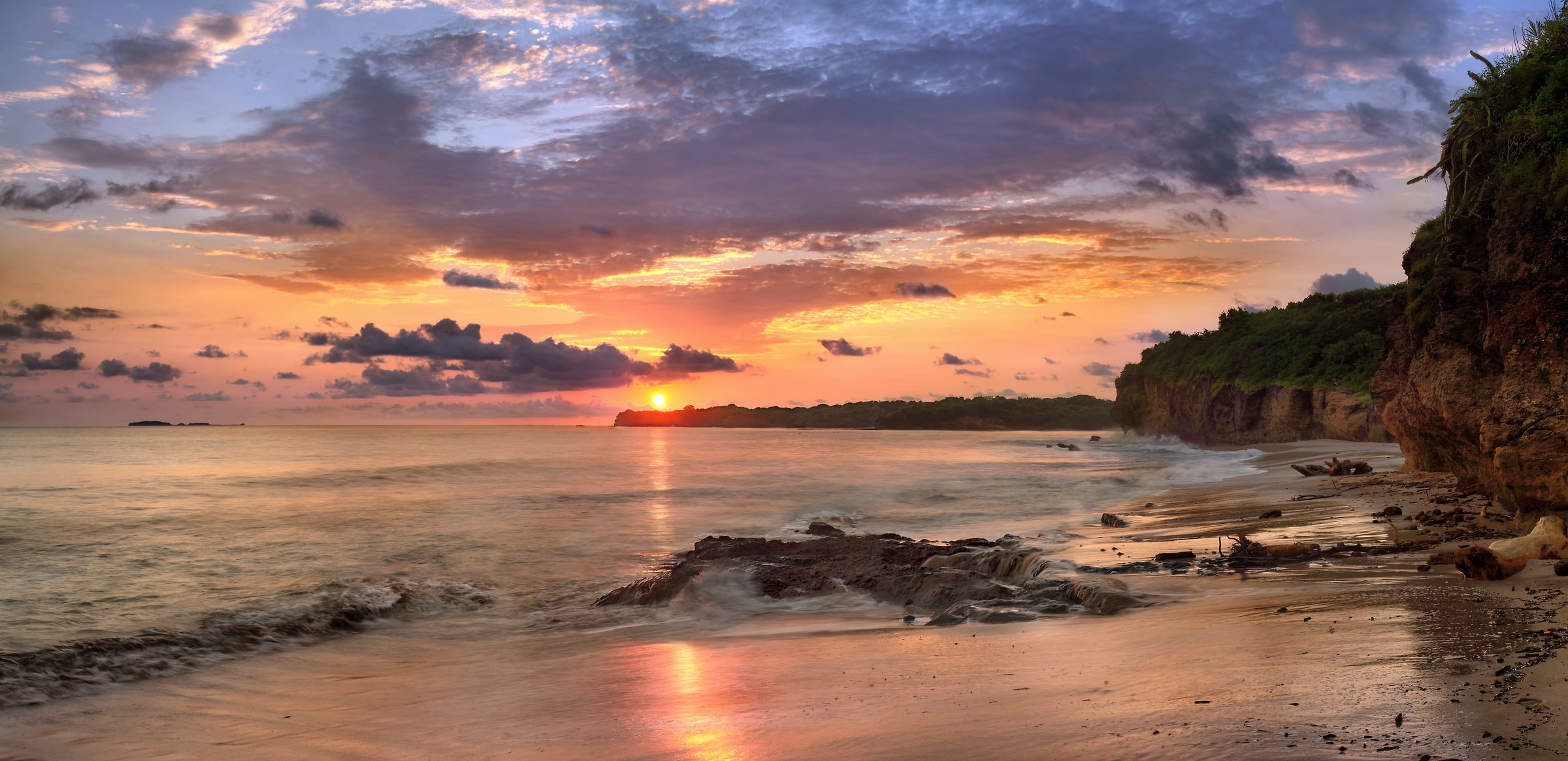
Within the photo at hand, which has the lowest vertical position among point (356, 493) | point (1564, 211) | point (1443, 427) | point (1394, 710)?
point (356, 493)

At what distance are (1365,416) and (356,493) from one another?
157 feet

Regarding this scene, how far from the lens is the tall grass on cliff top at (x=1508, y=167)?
862 cm

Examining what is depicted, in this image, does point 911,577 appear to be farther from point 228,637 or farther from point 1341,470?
point 1341,470

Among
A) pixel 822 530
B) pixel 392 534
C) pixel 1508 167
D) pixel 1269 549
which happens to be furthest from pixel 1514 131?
pixel 392 534

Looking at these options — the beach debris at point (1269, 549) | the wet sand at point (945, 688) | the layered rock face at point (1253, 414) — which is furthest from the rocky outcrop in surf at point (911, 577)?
the layered rock face at point (1253, 414)

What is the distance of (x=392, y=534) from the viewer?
18.8m

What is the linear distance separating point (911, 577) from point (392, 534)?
13.2 m

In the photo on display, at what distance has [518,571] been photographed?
562 inches

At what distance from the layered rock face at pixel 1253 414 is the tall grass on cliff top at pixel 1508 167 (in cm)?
3056

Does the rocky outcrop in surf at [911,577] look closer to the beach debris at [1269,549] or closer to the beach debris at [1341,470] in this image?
the beach debris at [1269,549]

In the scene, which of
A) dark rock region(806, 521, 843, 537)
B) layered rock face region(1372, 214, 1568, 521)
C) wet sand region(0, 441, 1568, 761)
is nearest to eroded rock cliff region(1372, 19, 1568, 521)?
layered rock face region(1372, 214, 1568, 521)

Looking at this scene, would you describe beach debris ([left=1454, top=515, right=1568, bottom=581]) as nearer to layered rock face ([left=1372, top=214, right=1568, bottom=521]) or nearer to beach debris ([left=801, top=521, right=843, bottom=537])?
layered rock face ([left=1372, top=214, right=1568, bottom=521])

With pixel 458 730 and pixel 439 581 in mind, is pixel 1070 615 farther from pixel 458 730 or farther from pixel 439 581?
pixel 439 581

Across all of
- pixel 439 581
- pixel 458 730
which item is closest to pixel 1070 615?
pixel 458 730
